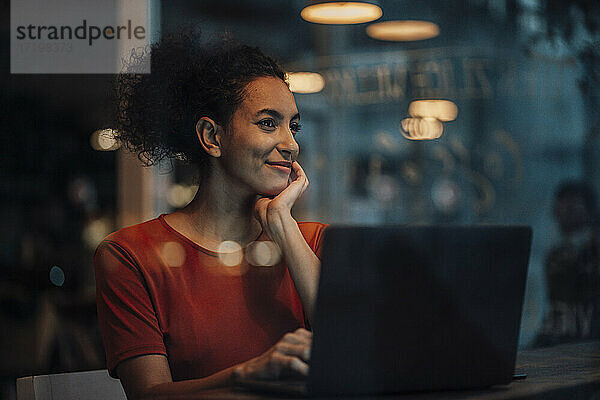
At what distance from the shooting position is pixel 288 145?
1.33 metres

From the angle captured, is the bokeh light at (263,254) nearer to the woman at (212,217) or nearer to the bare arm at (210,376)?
the woman at (212,217)

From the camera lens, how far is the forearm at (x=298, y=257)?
1271 millimetres

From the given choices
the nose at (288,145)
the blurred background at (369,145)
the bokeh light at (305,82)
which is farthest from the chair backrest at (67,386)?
the bokeh light at (305,82)

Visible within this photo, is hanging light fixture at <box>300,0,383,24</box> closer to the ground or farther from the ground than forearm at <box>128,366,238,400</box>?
farther from the ground

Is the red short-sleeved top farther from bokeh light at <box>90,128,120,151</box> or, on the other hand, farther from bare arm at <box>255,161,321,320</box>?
bokeh light at <box>90,128,120,151</box>

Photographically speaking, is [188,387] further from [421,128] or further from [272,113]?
[421,128]

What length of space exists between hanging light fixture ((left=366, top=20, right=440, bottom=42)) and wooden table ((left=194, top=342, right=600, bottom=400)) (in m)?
0.61

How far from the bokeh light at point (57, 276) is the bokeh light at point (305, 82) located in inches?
20.5

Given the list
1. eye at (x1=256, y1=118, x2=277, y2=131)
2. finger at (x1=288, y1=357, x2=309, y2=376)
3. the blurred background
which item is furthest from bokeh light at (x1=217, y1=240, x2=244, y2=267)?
finger at (x1=288, y1=357, x2=309, y2=376)

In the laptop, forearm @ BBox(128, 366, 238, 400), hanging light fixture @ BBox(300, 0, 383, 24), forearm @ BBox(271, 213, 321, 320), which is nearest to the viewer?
the laptop

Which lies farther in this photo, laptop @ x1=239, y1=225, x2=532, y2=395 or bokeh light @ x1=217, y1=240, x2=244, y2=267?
bokeh light @ x1=217, y1=240, x2=244, y2=267

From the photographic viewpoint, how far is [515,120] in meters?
1.47

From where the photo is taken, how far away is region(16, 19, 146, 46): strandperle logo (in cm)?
133

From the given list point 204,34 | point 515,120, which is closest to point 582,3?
point 515,120
